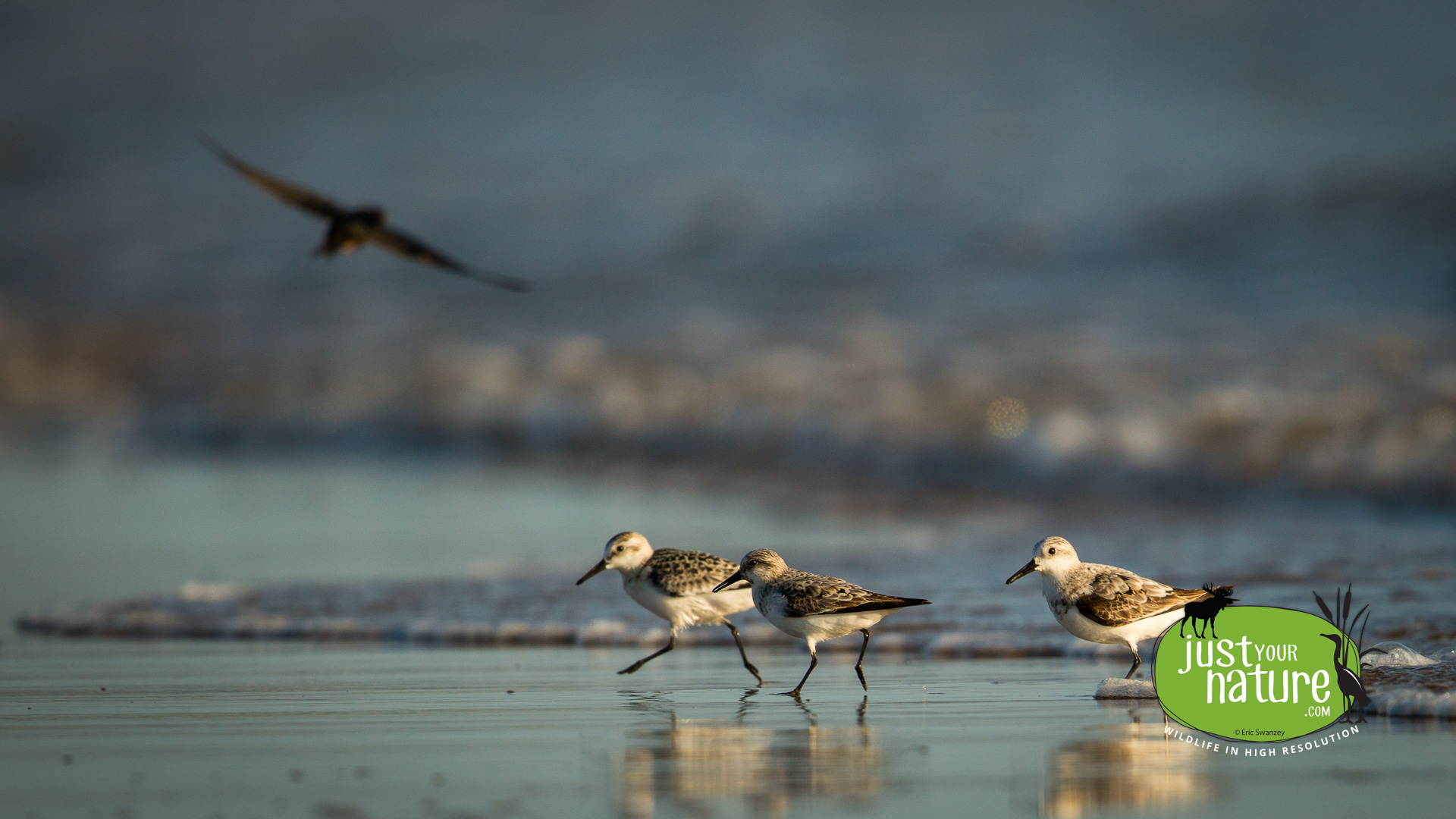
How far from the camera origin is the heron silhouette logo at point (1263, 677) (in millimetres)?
3738

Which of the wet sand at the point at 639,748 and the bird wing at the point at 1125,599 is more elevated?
the bird wing at the point at 1125,599

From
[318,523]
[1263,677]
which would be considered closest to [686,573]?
[1263,677]

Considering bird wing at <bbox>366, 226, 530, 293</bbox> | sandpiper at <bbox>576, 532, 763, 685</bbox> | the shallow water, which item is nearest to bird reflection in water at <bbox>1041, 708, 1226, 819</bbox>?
sandpiper at <bbox>576, 532, 763, 685</bbox>

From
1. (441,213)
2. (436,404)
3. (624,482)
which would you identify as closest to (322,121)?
(441,213)

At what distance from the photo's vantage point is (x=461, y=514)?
1055 centimetres

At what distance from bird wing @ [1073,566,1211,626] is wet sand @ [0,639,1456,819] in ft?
0.82

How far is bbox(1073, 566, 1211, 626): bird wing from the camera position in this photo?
4.32 meters

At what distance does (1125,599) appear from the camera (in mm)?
4336

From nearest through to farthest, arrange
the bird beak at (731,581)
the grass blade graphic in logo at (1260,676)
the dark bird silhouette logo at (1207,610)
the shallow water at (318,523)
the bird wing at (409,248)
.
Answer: the grass blade graphic in logo at (1260,676), the dark bird silhouette logo at (1207,610), the bird beak at (731,581), the bird wing at (409,248), the shallow water at (318,523)

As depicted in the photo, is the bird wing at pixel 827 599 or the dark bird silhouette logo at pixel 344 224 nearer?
the bird wing at pixel 827 599

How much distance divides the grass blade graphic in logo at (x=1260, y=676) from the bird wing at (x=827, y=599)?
0.86 meters

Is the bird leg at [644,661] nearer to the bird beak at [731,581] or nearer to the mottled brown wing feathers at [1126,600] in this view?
the bird beak at [731,581]

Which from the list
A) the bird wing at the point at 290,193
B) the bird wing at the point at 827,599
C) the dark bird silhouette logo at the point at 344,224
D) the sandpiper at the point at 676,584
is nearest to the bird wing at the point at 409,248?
the dark bird silhouette logo at the point at 344,224

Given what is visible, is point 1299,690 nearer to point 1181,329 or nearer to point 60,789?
point 60,789
